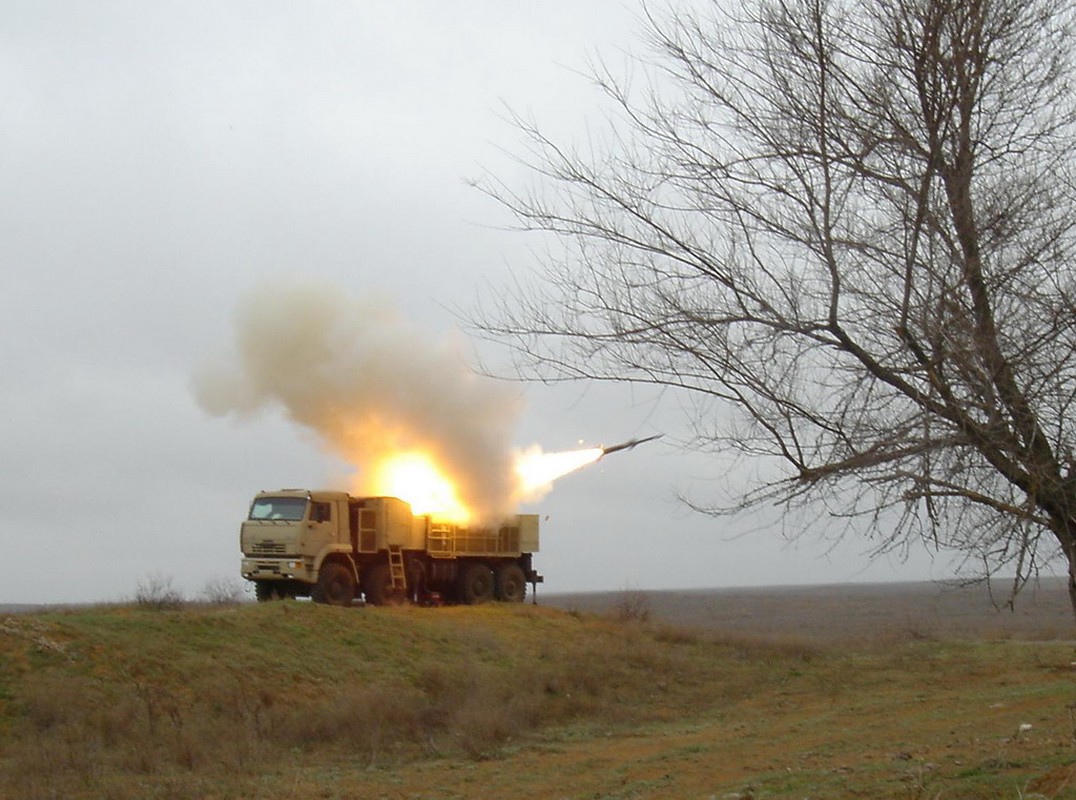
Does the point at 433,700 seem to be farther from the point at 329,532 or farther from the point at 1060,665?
the point at 1060,665

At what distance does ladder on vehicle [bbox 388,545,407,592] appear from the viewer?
30.9 meters

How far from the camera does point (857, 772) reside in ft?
40.2

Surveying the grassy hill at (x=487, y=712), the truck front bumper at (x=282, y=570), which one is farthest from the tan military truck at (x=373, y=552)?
the grassy hill at (x=487, y=712)

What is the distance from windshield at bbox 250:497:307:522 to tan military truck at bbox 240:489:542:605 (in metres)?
0.02

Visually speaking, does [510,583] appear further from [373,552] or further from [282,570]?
[282,570]

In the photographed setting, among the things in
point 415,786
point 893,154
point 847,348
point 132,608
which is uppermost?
point 893,154

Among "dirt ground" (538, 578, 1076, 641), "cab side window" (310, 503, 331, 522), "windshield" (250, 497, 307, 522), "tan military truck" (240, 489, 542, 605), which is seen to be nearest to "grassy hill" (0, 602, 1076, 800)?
"tan military truck" (240, 489, 542, 605)

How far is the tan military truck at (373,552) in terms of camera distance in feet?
94.8

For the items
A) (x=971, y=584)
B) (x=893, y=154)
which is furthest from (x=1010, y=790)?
(x=893, y=154)

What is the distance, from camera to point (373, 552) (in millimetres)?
30703

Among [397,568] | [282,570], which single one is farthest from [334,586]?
[397,568]

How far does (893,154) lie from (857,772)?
21.3 feet

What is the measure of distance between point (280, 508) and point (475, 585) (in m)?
6.31

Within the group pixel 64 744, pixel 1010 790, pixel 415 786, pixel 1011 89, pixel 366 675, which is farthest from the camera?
pixel 366 675
